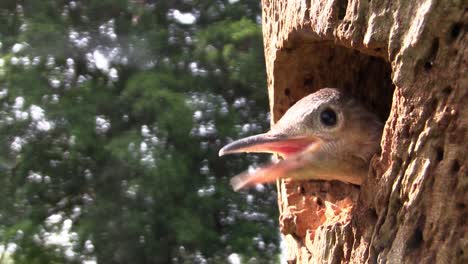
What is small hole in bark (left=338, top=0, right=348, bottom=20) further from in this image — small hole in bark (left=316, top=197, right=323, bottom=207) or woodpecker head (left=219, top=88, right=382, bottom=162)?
small hole in bark (left=316, top=197, right=323, bottom=207)

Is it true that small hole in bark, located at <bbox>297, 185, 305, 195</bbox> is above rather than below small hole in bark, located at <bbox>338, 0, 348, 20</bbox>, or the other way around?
below

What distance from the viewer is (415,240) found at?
65.5 inches

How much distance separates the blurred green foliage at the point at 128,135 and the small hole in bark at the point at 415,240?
2.66 meters

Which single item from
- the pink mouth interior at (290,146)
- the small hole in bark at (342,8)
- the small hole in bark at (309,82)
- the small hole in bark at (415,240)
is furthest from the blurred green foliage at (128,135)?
the small hole in bark at (415,240)

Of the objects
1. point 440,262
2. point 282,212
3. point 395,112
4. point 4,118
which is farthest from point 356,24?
point 4,118

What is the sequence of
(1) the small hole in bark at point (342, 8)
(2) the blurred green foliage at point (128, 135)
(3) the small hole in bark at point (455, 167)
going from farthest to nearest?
1. (2) the blurred green foliage at point (128, 135)
2. (1) the small hole in bark at point (342, 8)
3. (3) the small hole in bark at point (455, 167)

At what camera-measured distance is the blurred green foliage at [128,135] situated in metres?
4.32

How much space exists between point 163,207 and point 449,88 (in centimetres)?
287

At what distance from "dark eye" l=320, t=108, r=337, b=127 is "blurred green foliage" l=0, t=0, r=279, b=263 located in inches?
88.5

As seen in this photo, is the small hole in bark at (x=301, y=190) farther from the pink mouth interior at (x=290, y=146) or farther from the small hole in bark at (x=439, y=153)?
the small hole in bark at (x=439, y=153)

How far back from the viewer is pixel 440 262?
5.34ft

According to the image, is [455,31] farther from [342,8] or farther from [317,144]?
[317,144]

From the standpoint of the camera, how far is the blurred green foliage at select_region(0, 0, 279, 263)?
14.2 ft

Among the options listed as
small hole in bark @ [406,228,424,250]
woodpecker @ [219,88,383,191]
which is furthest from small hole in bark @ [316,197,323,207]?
small hole in bark @ [406,228,424,250]
